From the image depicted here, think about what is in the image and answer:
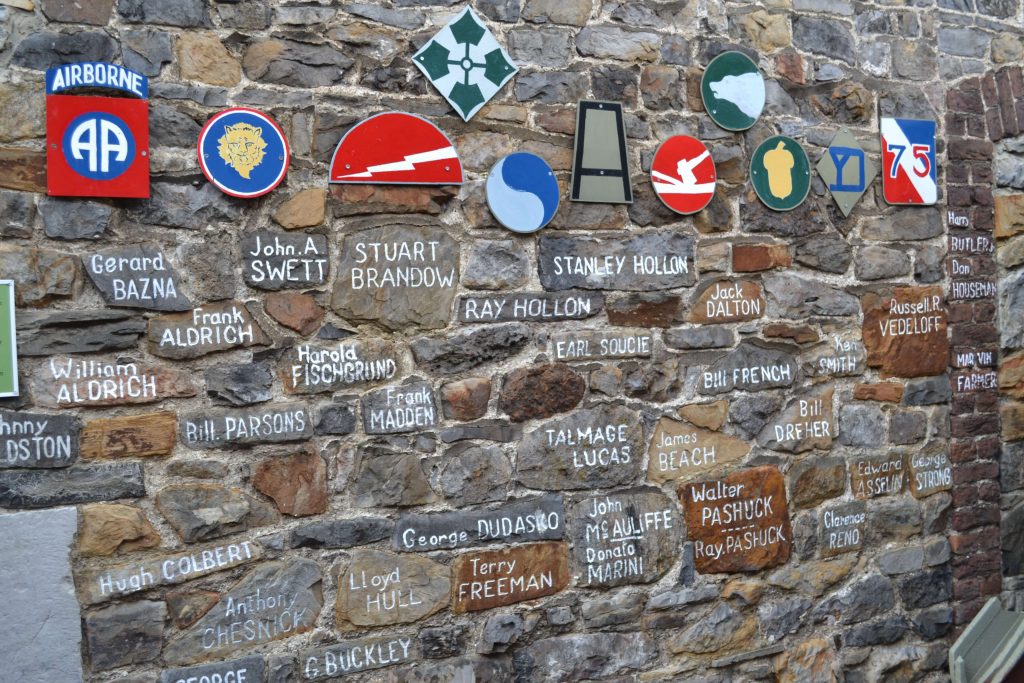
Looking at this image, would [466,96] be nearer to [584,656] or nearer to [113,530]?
[113,530]

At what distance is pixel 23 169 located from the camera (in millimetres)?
2500

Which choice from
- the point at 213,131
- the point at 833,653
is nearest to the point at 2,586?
the point at 213,131

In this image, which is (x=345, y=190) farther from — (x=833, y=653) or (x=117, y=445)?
(x=833, y=653)

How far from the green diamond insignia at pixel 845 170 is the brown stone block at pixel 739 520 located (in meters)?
1.11

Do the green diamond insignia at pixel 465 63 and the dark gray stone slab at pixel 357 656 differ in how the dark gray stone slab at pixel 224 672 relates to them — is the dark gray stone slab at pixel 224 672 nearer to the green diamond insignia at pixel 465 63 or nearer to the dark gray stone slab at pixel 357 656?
the dark gray stone slab at pixel 357 656

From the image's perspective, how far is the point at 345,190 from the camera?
2.84 m

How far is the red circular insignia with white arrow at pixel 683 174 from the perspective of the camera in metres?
3.20

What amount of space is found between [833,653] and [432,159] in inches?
95.8

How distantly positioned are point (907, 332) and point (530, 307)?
5.43ft

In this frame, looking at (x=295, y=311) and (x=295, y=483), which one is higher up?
(x=295, y=311)

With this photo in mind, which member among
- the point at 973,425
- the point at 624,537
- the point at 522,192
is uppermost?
the point at 522,192

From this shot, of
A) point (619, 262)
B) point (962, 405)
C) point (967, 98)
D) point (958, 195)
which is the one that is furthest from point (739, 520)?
point (967, 98)

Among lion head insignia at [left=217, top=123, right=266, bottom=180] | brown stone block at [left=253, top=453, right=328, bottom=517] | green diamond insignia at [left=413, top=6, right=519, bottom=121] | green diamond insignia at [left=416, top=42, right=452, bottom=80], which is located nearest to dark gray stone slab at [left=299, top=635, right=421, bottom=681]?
brown stone block at [left=253, top=453, right=328, bottom=517]

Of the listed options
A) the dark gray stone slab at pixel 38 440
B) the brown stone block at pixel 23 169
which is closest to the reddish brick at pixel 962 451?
the dark gray stone slab at pixel 38 440
